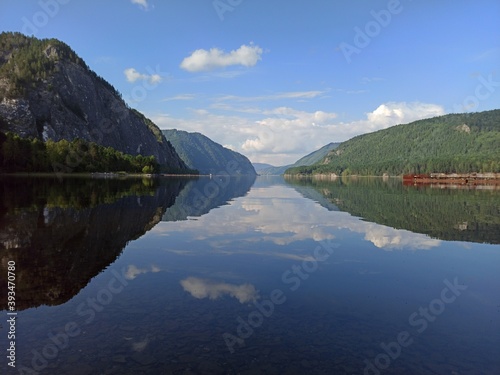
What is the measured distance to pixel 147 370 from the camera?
10.4m

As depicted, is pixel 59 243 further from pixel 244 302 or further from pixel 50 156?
pixel 50 156

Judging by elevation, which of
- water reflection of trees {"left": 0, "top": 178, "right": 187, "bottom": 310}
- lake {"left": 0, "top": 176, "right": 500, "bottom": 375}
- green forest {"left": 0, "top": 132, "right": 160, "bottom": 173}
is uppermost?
green forest {"left": 0, "top": 132, "right": 160, "bottom": 173}

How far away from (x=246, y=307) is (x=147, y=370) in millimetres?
6118

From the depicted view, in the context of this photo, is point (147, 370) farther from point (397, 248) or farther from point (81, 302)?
point (397, 248)

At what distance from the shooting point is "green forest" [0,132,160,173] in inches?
5369

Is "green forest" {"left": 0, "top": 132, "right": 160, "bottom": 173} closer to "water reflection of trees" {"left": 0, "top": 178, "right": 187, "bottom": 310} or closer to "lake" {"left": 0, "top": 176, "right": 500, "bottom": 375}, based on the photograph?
"water reflection of trees" {"left": 0, "top": 178, "right": 187, "bottom": 310}

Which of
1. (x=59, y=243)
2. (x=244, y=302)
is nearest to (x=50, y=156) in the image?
(x=59, y=243)

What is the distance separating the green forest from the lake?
411 feet

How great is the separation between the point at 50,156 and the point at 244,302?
161330 mm

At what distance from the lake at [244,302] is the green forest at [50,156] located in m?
125

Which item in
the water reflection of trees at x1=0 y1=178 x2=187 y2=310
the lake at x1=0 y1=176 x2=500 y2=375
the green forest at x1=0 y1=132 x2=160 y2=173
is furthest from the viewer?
the green forest at x1=0 y1=132 x2=160 y2=173

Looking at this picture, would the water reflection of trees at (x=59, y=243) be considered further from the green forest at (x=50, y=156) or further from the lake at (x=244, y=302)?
the green forest at (x=50, y=156)

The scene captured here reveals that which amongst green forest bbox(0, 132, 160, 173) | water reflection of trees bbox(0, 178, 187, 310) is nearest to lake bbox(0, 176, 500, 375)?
water reflection of trees bbox(0, 178, 187, 310)

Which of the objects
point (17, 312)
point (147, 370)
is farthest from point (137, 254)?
point (147, 370)
